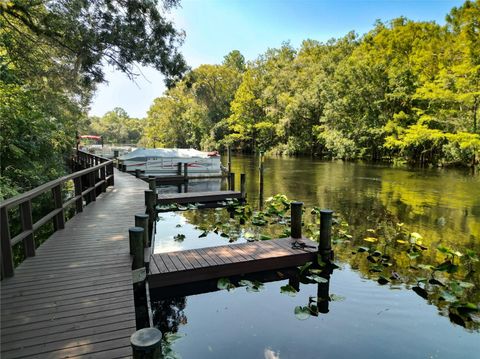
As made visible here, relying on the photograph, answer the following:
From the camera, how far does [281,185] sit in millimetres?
16516

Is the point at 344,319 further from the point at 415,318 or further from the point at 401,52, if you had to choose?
the point at 401,52

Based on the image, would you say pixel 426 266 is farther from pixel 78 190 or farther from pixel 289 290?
pixel 78 190

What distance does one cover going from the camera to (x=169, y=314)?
467cm

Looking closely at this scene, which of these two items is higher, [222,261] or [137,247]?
[137,247]

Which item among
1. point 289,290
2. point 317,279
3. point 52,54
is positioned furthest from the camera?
point 52,54

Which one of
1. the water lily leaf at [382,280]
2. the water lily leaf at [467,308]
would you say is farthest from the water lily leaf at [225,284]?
the water lily leaf at [467,308]

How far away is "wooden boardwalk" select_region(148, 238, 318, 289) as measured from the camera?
4.85m

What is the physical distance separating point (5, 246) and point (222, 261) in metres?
2.81

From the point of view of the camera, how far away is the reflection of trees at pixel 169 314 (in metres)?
4.41

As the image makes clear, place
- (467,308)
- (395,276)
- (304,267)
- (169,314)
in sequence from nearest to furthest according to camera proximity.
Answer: (467,308)
(169,314)
(304,267)
(395,276)

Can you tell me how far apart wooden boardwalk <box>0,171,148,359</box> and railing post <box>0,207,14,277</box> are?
101 mm

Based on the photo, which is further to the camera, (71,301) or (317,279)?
(317,279)

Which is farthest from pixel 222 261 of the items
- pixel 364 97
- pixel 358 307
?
pixel 364 97

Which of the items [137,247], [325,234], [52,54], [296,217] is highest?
[52,54]
